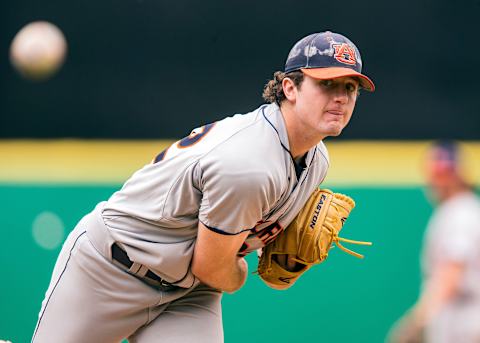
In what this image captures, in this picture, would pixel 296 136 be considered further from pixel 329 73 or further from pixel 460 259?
pixel 460 259

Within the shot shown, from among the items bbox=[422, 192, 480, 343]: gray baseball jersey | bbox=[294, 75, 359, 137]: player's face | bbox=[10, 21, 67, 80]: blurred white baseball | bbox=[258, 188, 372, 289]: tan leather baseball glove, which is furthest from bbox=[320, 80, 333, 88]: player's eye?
bbox=[10, 21, 67, 80]: blurred white baseball

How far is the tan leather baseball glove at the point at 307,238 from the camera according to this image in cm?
303

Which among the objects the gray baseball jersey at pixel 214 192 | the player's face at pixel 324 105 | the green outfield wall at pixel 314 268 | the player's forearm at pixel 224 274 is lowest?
the green outfield wall at pixel 314 268

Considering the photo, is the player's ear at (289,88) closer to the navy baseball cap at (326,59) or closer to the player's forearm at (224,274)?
the navy baseball cap at (326,59)

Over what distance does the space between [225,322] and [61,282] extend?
180 cm

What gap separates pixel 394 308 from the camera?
4.62 m

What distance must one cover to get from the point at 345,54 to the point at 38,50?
233 centimetres

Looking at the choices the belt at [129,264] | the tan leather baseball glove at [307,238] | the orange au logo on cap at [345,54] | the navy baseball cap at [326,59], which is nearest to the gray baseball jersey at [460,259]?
the tan leather baseball glove at [307,238]

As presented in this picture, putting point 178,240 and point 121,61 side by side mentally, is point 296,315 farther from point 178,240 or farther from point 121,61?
point 178,240

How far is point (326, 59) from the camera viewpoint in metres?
2.71

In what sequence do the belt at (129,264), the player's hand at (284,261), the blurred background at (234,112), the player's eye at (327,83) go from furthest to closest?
the blurred background at (234,112) → the player's hand at (284,261) → the belt at (129,264) → the player's eye at (327,83)

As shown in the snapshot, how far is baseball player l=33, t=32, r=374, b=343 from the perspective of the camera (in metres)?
2.66

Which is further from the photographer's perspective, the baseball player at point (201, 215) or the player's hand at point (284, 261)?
the player's hand at point (284, 261)

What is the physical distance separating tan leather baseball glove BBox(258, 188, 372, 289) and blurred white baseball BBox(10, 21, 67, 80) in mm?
2028
